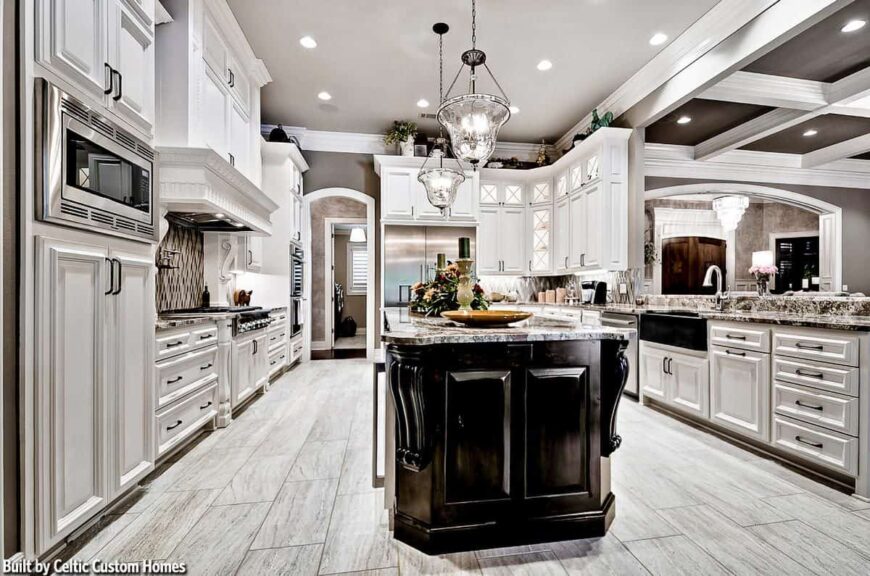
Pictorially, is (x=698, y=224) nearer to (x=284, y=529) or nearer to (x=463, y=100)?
(x=463, y=100)

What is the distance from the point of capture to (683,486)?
7.22 ft

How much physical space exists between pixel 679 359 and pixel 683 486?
1.40m

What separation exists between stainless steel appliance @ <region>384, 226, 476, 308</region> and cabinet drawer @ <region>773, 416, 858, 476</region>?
151 inches

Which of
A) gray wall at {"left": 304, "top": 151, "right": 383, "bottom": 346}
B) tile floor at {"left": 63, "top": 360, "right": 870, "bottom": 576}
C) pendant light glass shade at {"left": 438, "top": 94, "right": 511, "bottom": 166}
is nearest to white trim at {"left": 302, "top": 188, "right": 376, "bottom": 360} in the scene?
gray wall at {"left": 304, "top": 151, "right": 383, "bottom": 346}

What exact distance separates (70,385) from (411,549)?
4.86 feet

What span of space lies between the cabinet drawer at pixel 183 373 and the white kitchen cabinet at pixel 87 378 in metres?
0.24

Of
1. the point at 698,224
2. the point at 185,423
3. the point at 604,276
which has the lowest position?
the point at 185,423

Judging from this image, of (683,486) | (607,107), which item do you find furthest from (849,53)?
(683,486)

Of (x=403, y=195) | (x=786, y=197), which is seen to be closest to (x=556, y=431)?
(x=403, y=195)

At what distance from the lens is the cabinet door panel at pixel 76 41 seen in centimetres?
145

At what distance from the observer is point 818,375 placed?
2.25 meters

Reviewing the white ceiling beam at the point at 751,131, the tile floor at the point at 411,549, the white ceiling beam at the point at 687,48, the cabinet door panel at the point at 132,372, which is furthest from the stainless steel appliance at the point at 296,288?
the white ceiling beam at the point at 751,131

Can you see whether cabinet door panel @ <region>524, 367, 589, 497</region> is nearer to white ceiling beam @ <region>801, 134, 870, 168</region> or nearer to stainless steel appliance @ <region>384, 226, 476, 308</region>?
stainless steel appliance @ <region>384, 226, 476, 308</region>

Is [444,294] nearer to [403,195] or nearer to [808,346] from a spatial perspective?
[808,346]
